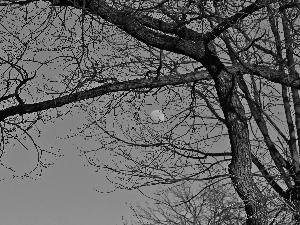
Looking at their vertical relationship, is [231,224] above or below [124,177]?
below

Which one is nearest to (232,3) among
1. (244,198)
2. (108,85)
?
(108,85)

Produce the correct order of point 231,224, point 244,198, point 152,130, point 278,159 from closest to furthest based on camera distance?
point 244,198 < point 231,224 < point 278,159 < point 152,130

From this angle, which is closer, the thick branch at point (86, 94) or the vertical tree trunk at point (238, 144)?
the vertical tree trunk at point (238, 144)

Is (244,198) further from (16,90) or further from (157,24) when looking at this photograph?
(16,90)

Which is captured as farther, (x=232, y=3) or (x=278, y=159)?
(x=278, y=159)

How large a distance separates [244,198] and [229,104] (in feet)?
4.43

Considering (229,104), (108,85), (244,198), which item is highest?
(108,85)

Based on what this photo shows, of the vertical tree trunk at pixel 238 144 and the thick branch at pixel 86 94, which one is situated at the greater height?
the thick branch at pixel 86 94

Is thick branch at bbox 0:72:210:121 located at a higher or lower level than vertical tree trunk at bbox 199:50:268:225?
higher

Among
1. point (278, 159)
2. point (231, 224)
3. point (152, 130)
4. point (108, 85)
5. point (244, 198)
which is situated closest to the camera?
point (244, 198)

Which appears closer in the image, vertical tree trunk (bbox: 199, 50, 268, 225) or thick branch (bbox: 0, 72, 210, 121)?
vertical tree trunk (bbox: 199, 50, 268, 225)

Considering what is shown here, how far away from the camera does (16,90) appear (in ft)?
23.8

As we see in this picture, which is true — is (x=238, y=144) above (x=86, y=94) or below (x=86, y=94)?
below

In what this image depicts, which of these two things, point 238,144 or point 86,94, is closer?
point 238,144
